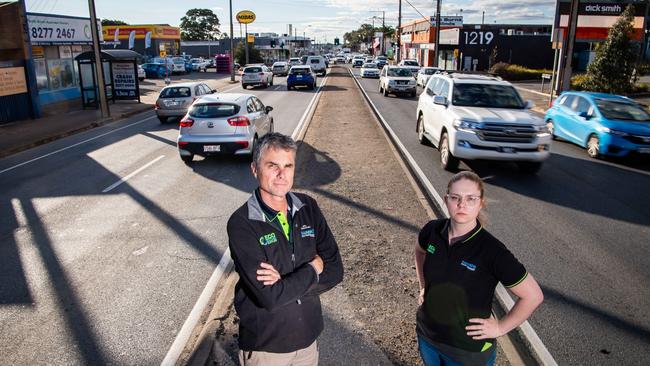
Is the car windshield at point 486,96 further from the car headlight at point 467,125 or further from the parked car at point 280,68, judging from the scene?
the parked car at point 280,68

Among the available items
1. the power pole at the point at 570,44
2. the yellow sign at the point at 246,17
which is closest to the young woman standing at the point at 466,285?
the power pole at the point at 570,44

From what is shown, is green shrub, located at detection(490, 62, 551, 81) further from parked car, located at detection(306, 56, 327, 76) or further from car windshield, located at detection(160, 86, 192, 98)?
car windshield, located at detection(160, 86, 192, 98)

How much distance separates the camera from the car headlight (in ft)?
35.3

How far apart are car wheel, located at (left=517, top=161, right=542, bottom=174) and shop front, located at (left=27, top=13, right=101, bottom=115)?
72.2 ft

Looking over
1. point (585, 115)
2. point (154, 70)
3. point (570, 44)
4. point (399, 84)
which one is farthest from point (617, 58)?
point (154, 70)

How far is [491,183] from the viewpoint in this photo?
10.6 m

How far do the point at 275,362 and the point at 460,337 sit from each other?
3.60 feet

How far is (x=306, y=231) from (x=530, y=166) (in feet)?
31.6

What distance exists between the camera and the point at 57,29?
26.8 meters

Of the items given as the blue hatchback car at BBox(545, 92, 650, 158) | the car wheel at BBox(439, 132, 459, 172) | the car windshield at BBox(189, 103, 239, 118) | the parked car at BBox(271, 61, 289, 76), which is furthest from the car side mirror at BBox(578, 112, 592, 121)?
the parked car at BBox(271, 61, 289, 76)

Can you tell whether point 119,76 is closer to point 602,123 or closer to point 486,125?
point 486,125

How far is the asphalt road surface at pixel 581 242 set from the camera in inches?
190

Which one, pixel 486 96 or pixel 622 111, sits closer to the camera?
pixel 486 96

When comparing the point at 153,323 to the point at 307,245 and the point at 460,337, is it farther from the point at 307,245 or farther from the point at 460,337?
the point at 460,337
